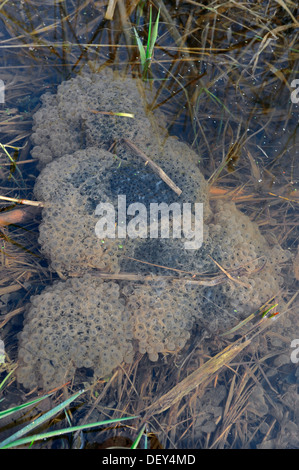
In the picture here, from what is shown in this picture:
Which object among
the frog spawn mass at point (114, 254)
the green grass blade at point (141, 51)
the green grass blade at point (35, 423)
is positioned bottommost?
the green grass blade at point (35, 423)

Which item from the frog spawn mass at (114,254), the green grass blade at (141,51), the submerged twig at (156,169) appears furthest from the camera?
the green grass blade at (141,51)

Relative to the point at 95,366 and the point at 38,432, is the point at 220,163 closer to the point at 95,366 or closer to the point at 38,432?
the point at 95,366

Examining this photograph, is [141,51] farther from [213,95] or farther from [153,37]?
[213,95]

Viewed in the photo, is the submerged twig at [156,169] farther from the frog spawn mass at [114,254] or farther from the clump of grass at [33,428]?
the clump of grass at [33,428]

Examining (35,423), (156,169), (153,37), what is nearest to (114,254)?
(156,169)

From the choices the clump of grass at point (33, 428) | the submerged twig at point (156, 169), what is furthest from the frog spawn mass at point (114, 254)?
the clump of grass at point (33, 428)

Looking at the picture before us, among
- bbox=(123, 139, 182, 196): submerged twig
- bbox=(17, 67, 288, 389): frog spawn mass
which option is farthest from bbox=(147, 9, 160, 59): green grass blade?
bbox=(123, 139, 182, 196): submerged twig

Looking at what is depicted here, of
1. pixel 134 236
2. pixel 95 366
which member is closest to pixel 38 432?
pixel 95 366

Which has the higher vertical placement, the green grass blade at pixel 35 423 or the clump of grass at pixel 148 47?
the clump of grass at pixel 148 47
